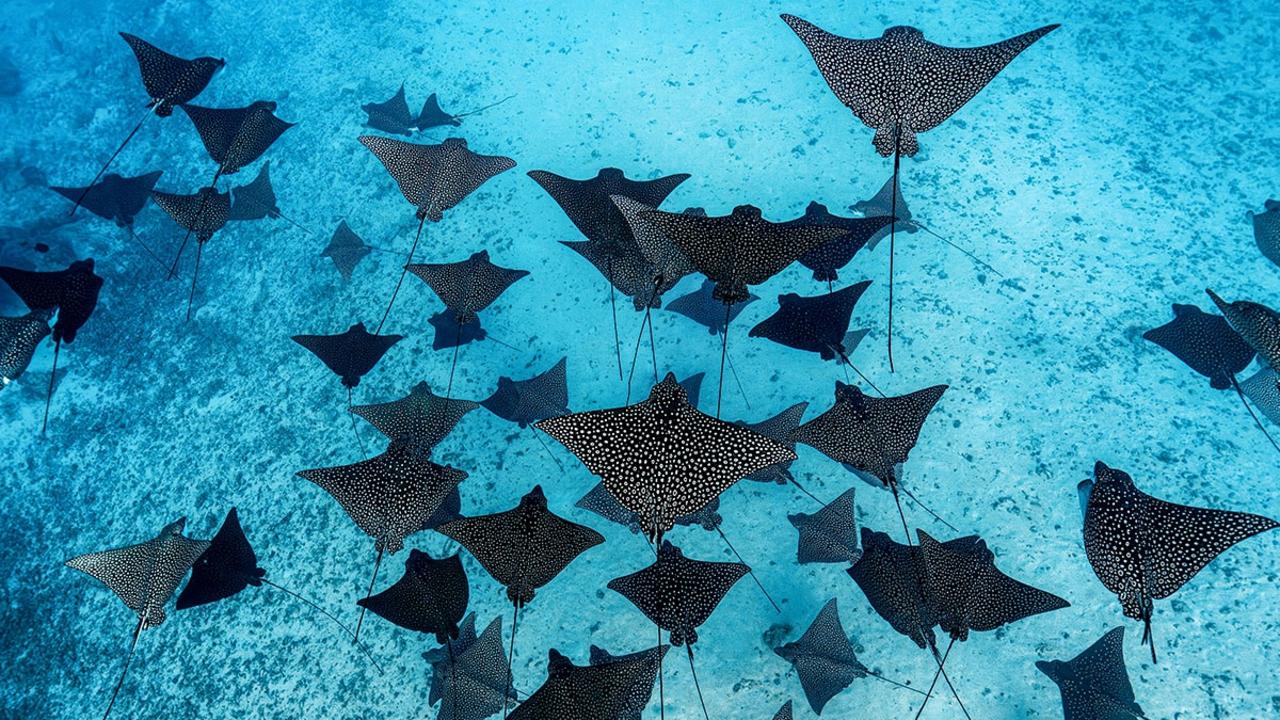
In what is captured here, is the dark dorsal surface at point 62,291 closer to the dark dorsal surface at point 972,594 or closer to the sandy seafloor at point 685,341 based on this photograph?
the sandy seafloor at point 685,341

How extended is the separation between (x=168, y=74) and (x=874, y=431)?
5.39m

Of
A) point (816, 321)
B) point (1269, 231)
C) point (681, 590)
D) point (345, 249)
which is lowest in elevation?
point (681, 590)

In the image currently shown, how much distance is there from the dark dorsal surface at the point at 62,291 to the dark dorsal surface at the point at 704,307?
13.0 ft

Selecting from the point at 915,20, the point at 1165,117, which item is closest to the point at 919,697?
the point at 1165,117

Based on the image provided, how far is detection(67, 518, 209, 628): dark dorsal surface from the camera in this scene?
11.9 ft

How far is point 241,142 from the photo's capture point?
4.66 metres

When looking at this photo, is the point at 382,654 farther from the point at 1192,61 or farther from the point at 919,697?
the point at 1192,61

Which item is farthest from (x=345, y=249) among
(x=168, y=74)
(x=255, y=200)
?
(x=168, y=74)

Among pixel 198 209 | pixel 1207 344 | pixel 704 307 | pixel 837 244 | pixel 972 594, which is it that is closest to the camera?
pixel 972 594

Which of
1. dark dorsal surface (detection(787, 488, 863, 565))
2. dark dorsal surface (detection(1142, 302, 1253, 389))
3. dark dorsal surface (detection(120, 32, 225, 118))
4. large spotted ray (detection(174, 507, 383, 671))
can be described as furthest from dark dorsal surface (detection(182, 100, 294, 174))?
dark dorsal surface (detection(1142, 302, 1253, 389))

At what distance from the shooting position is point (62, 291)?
4.39m

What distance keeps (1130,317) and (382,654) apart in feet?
18.0

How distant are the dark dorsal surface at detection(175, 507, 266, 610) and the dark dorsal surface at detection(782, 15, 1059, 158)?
4.29 meters

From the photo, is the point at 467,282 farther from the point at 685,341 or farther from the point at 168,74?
the point at 168,74
